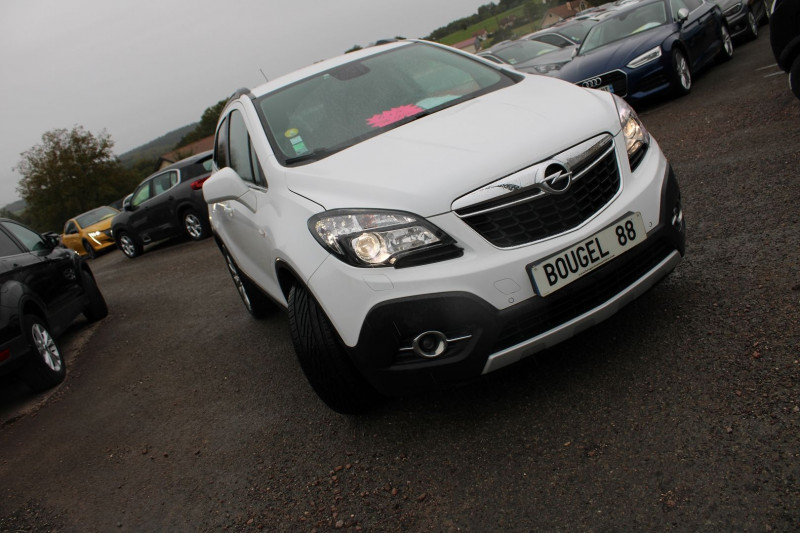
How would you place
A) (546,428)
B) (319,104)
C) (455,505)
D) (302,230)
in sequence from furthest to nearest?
1. (319,104)
2. (302,230)
3. (546,428)
4. (455,505)

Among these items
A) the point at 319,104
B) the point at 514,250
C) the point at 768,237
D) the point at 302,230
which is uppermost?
the point at 319,104

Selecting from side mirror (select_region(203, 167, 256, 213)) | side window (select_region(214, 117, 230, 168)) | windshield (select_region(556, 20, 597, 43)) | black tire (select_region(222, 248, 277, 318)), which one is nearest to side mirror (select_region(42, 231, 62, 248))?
black tire (select_region(222, 248, 277, 318))

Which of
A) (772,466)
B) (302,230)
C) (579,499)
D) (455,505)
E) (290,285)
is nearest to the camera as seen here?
(772,466)

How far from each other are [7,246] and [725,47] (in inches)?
426

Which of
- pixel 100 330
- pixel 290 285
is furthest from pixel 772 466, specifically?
pixel 100 330

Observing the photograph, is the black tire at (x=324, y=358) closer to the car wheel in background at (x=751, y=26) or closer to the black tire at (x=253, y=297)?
the black tire at (x=253, y=297)

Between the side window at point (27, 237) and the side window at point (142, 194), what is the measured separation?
7.67 meters

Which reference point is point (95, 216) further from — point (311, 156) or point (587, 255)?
point (587, 255)

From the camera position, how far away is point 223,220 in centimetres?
517

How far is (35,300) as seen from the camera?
642 centimetres

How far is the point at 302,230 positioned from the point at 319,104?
3.81ft

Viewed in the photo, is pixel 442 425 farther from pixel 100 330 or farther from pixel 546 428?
pixel 100 330

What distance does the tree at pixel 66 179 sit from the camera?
75.9 m

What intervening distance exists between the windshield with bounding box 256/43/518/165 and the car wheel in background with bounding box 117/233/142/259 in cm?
1324
